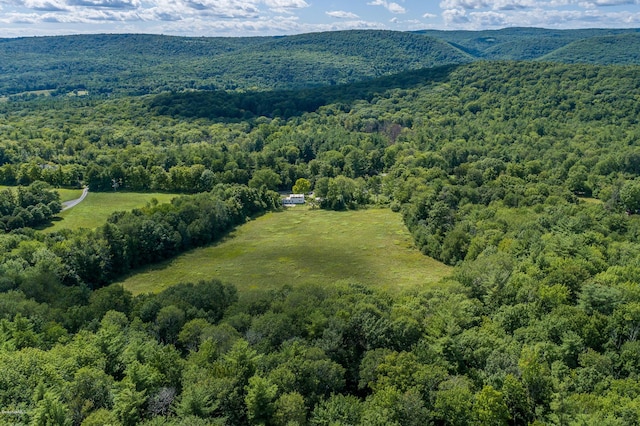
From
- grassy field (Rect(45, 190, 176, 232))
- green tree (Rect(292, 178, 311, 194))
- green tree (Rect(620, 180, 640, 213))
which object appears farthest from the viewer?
green tree (Rect(292, 178, 311, 194))

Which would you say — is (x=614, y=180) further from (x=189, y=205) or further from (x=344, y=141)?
(x=189, y=205)

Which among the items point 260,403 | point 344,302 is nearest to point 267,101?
point 344,302

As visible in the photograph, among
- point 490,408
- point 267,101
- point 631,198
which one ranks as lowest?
point 631,198

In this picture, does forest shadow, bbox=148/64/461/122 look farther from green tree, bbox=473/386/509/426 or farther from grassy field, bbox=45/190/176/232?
green tree, bbox=473/386/509/426

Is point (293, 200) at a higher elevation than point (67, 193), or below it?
below

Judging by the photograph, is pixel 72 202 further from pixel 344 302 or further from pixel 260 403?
pixel 260 403

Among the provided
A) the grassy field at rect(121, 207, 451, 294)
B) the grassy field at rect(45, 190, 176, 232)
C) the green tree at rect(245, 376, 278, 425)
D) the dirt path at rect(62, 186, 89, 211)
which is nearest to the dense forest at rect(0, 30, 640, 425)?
the green tree at rect(245, 376, 278, 425)

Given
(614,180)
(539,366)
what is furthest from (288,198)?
(539,366)
